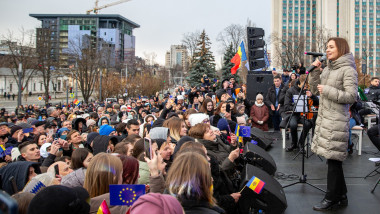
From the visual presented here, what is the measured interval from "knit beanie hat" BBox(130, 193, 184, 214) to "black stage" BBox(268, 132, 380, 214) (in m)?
3.19

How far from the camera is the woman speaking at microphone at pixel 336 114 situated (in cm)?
519

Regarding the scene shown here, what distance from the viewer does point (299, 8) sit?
153 meters

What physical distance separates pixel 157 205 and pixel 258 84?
12052 mm

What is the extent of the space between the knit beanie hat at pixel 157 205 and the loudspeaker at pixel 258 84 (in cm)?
1178

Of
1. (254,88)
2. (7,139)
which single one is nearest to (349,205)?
(7,139)

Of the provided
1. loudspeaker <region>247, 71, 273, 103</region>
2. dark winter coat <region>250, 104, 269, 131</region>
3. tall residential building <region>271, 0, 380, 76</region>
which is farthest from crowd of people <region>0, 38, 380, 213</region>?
tall residential building <region>271, 0, 380, 76</region>

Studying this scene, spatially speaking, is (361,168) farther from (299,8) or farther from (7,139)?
(299,8)

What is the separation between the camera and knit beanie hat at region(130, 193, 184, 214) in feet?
→ 8.50

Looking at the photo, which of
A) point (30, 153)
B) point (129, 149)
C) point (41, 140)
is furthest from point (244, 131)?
point (41, 140)

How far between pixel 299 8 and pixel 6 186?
16012 cm

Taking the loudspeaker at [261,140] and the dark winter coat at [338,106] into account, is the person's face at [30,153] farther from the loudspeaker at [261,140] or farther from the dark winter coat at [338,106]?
the dark winter coat at [338,106]

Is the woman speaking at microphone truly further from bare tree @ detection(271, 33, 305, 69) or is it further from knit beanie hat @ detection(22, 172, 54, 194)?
bare tree @ detection(271, 33, 305, 69)

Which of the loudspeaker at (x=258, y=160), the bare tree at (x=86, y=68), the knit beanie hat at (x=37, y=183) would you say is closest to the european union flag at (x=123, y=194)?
the knit beanie hat at (x=37, y=183)

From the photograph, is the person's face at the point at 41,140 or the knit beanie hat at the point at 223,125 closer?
the person's face at the point at 41,140
